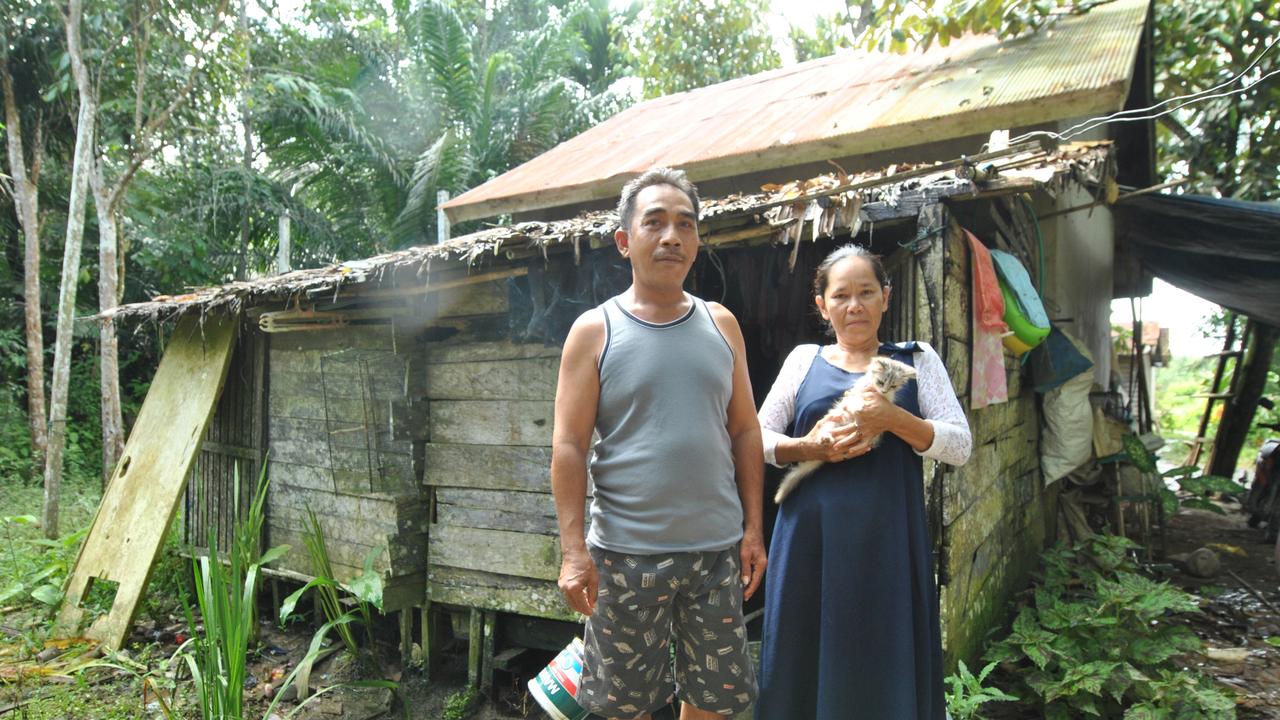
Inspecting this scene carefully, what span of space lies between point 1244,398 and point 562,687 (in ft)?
32.0

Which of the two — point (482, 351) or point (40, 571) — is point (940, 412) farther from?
point (40, 571)

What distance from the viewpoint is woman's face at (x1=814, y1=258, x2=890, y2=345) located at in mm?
2281

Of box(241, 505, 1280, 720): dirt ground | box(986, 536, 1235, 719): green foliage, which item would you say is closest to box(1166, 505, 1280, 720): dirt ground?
box(241, 505, 1280, 720): dirt ground

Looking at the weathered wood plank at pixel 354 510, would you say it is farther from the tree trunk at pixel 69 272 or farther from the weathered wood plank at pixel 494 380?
the tree trunk at pixel 69 272

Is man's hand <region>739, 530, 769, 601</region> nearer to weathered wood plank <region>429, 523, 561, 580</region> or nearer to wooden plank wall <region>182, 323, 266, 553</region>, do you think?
weathered wood plank <region>429, 523, 561, 580</region>

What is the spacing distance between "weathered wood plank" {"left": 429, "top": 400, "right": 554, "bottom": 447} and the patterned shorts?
2.22m

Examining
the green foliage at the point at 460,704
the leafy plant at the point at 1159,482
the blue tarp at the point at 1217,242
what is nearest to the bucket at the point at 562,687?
the green foliage at the point at 460,704

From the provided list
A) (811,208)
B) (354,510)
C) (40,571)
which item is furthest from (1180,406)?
(40,571)

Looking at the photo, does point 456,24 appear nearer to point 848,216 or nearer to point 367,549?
point 367,549

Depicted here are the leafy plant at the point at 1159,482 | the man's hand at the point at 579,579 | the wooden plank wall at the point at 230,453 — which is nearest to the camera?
the man's hand at the point at 579,579

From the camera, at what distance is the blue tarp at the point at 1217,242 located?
5496 millimetres

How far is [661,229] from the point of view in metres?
2.09

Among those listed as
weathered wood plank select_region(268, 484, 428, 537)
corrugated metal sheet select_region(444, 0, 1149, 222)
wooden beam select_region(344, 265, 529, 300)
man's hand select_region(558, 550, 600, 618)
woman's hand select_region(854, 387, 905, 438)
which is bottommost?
weathered wood plank select_region(268, 484, 428, 537)

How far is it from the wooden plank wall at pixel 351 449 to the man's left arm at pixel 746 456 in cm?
292
